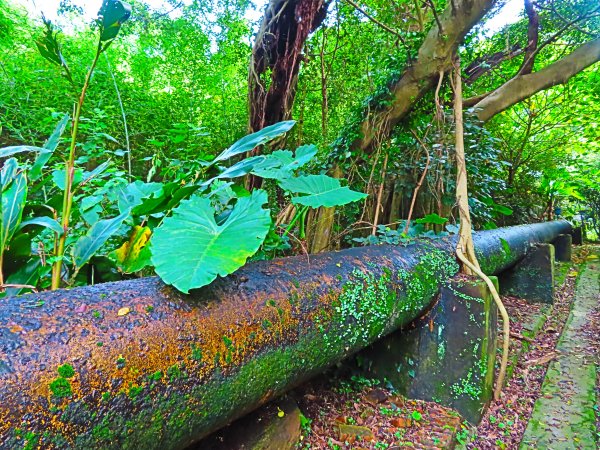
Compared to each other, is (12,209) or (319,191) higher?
(319,191)

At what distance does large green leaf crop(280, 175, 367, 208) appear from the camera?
3.25 feet

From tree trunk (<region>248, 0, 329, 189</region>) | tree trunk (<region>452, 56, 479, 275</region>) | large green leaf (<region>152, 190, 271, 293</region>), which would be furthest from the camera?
tree trunk (<region>248, 0, 329, 189</region>)

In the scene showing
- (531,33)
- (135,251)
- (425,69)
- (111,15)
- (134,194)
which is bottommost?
(135,251)

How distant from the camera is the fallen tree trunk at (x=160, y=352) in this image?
473 millimetres

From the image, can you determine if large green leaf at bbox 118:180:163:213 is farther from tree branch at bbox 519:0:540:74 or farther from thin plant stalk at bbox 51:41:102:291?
tree branch at bbox 519:0:540:74

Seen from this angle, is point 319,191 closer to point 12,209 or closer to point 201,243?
point 201,243

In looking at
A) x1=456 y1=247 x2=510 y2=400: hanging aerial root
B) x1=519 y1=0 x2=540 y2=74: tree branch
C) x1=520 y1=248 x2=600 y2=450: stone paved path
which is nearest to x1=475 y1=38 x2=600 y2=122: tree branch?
x1=519 y1=0 x2=540 y2=74: tree branch

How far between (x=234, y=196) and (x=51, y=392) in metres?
0.88

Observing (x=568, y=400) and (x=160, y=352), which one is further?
(x=568, y=400)

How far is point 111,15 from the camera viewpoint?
2.80ft

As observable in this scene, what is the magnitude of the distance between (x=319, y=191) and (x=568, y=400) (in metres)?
1.75

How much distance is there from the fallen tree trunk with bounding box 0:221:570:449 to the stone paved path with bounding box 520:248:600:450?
3.67 ft

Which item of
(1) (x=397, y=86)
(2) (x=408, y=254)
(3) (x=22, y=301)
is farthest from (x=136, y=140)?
(3) (x=22, y=301)

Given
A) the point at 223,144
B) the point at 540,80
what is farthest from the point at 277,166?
the point at 540,80
